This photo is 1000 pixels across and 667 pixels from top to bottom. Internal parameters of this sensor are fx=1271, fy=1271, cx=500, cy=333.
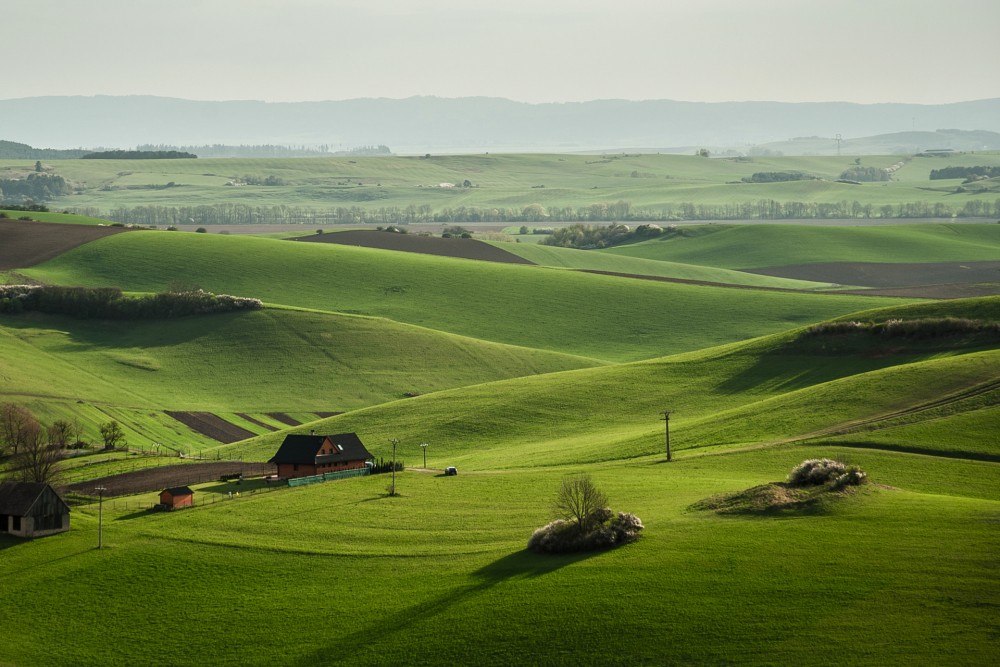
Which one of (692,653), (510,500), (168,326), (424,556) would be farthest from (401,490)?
(168,326)

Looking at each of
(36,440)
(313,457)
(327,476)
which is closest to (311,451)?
(313,457)

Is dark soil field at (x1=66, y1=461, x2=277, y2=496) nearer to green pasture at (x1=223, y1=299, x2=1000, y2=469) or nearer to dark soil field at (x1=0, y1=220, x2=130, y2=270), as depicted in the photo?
green pasture at (x1=223, y1=299, x2=1000, y2=469)

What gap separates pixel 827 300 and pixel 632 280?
26.8 m

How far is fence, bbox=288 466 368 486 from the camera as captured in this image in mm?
79188

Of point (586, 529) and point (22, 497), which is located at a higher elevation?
point (586, 529)

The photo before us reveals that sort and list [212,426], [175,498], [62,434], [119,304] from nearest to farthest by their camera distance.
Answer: [175,498] < [62,434] < [212,426] < [119,304]

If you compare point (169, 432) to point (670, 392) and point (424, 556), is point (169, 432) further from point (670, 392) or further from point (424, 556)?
point (424, 556)

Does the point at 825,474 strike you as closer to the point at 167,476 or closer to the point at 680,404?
the point at 680,404

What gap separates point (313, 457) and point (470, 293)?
84.3 m

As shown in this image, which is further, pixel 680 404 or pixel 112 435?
pixel 680 404

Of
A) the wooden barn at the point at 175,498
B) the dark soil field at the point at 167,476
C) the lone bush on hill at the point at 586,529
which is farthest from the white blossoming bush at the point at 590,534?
the dark soil field at the point at 167,476

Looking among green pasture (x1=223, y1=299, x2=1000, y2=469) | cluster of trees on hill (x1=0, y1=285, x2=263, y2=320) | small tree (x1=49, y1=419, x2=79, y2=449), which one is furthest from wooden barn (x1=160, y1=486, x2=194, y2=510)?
cluster of trees on hill (x1=0, y1=285, x2=263, y2=320)

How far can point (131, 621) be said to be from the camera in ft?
188

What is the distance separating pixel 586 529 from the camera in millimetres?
58688
